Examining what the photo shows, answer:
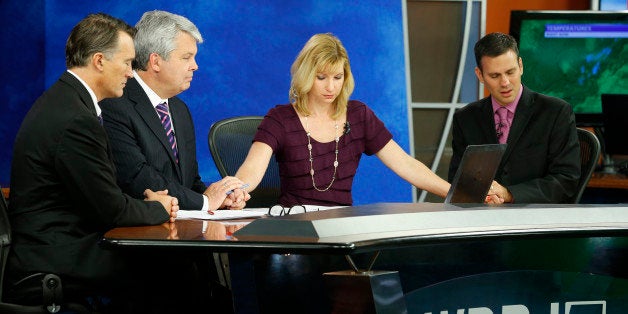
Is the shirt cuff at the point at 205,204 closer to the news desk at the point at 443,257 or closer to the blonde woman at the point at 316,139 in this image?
the blonde woman at the point at 316,139

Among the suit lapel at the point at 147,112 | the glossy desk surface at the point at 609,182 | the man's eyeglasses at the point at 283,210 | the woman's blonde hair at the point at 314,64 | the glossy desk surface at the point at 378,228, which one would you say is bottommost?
the glossy desk surface at the point at 609,182

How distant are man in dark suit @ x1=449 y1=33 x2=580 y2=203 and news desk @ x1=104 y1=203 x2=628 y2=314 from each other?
114cm

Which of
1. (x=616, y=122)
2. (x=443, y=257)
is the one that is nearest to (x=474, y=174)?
(x=443, y=257)

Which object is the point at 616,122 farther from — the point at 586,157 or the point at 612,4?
the point at 586,157

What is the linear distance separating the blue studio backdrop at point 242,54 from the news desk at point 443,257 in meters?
2.83

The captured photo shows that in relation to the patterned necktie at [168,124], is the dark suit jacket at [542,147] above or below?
below

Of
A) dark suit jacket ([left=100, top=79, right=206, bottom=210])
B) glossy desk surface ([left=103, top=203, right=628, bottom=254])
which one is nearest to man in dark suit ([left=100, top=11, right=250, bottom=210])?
dark suit jacket ([left=100, top=79, right=206, bottom=210])

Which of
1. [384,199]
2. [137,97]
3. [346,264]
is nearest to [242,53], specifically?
[384,199]

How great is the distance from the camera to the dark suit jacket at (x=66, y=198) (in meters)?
2.43

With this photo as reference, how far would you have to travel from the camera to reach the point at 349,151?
360 cm

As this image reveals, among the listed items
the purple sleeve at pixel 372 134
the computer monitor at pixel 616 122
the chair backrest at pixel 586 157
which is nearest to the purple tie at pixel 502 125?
the chair backrest at pixel 586 157

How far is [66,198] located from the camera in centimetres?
255

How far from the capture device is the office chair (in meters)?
2.46

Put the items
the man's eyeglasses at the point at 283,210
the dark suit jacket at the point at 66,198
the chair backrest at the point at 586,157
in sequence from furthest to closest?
1. the chair backrest at the point at 586,157
2. the man's eyeglasses at the point at 283,210
3. the dark suit jacket at the point at 66,198
